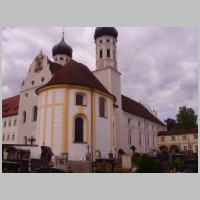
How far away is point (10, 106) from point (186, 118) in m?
35.3

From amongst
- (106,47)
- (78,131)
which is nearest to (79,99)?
(78,131)

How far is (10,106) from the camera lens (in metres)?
43.6

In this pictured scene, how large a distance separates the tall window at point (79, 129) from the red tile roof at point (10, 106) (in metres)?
19.4

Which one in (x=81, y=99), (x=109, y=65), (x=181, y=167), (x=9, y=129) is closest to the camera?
(x=181, y=167)

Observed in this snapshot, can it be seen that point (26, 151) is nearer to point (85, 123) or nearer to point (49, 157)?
point (49, 157)

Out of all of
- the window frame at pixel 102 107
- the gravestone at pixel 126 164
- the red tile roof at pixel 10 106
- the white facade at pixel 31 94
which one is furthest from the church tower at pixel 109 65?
the gravestone at pixel 126 164

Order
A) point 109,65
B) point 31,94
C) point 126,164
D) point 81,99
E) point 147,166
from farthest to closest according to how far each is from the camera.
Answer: point 109,65
point 31,94
point 81,99
point 126,164
point 147,166

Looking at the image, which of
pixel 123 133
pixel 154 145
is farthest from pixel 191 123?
pixel 123 133

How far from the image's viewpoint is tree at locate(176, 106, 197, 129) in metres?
53.7

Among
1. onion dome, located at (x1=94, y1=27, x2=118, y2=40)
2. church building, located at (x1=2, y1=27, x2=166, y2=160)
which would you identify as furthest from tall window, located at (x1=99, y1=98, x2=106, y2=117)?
onion dome, located at (x1=94, y1=27, x2=118, y2=40)

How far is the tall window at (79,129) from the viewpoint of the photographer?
22922 mm

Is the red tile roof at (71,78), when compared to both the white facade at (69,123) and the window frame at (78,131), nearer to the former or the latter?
the white facade at (69,123)

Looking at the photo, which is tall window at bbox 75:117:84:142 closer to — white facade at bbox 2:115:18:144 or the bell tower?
the bell tower

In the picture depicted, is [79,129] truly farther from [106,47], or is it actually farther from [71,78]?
[106,47]
